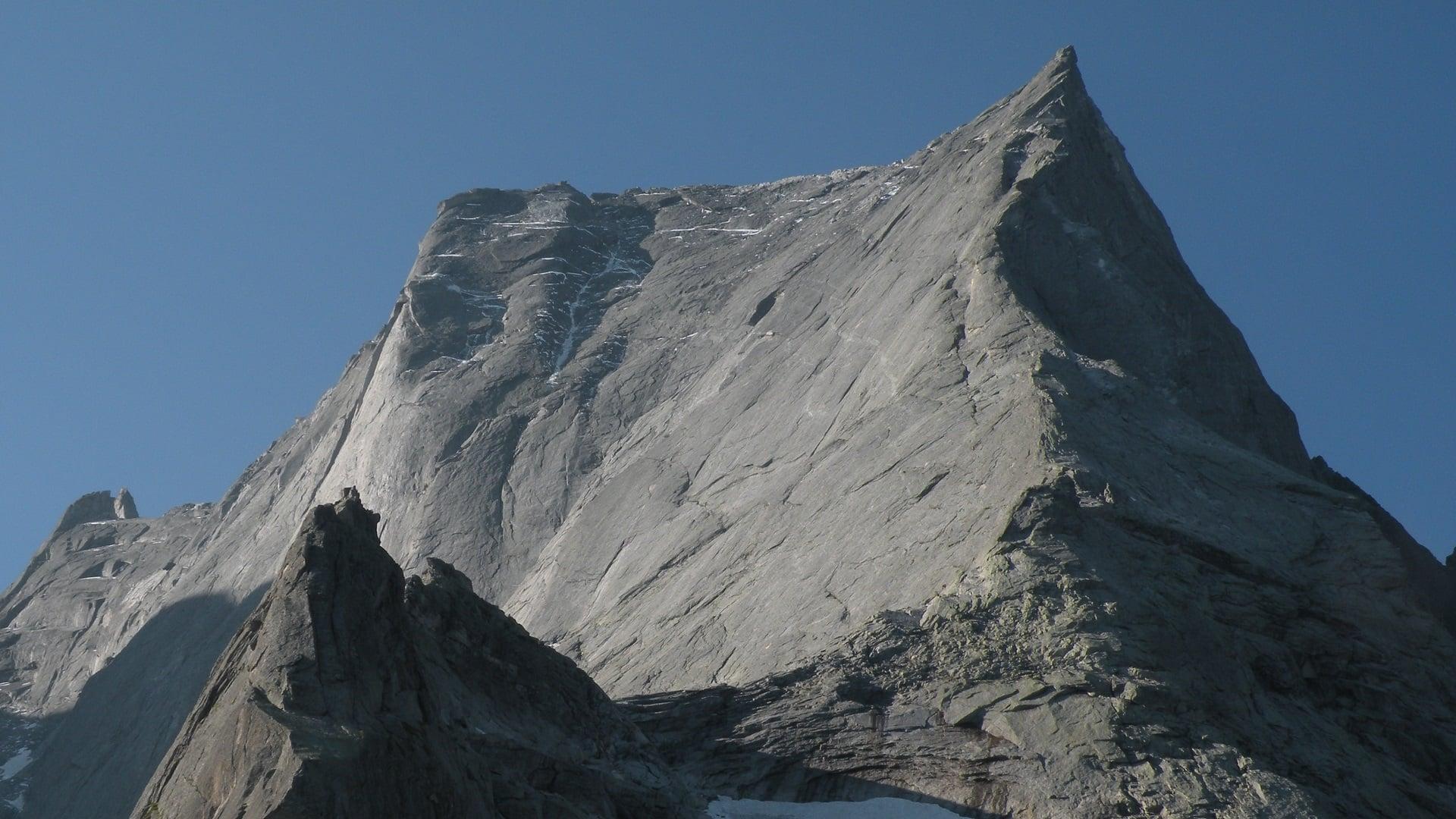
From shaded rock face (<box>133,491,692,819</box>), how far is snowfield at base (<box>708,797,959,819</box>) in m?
1.23

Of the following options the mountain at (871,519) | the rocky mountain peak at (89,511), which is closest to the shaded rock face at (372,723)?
the mountain at (871,519)

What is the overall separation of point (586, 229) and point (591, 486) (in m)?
31.6

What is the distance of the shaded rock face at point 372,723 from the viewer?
68.1 feet

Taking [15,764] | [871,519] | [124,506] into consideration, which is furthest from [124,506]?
[871,519]

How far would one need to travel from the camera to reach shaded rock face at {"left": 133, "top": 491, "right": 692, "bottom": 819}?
20.8m

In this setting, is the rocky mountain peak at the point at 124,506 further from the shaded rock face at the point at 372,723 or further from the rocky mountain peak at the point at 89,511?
the shaded rock face at the point at 372,723

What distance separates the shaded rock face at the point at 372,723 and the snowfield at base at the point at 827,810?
4.04ft

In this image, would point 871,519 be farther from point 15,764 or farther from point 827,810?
point 15,764

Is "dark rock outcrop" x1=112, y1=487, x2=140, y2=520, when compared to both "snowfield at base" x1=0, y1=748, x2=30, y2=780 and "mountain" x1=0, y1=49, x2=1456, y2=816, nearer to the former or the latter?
"mountain" x1=0, y1=49, x2=1456, y2=816

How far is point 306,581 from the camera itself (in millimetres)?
22797

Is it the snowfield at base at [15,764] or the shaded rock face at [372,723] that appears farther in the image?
the snowfield at base at [15,764]

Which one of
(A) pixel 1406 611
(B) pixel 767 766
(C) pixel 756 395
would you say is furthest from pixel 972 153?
(B) pixel 767 766

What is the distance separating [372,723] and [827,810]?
1005cm

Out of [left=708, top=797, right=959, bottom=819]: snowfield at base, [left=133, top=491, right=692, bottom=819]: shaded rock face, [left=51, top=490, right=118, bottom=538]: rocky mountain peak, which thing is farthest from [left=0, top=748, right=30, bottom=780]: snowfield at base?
[left=708, top=797, right=959, bottom=819]: snowfield at base
